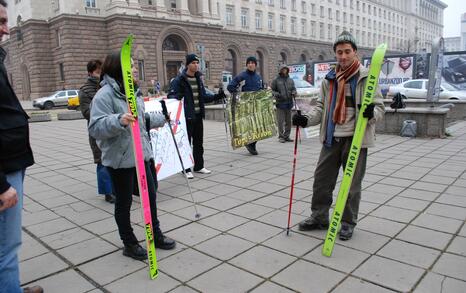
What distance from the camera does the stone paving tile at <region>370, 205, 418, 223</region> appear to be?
413 centimetres

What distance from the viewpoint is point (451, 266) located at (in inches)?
121

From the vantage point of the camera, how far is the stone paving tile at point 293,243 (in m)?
3.46

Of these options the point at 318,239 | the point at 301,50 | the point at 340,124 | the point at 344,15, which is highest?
the point at 344,15

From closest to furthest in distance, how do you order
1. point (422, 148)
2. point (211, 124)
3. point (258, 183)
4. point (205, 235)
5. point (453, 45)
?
point (205, 235), point (258, 183), point (422, 148), point (211, 124), point (453, 45)

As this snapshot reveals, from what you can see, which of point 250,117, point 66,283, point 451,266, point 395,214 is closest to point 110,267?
point 66,283

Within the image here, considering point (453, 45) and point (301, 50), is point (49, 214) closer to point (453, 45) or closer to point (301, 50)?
point (301, 50)

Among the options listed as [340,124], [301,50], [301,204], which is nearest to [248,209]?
[301,204]

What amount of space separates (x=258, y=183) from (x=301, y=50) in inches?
2048

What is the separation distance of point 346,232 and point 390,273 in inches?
27.3

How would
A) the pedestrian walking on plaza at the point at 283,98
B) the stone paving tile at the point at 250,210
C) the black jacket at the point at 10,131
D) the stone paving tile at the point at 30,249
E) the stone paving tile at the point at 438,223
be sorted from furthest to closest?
1. the pedestrian walking on plaza at the point at 283,98
2. the stone paving tile at the point at 250,210
3. the stone paving tile at the point at 438,223
4. the stone paving tile at the point at 30,249
5. the black jacket at the point at 10,131

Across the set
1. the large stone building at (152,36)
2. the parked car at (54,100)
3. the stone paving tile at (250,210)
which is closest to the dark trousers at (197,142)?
the stone paving tile at (250,210)

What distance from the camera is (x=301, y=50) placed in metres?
54.9

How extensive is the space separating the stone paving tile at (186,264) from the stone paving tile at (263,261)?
213mm

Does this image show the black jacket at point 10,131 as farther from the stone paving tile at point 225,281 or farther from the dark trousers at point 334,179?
the dark trousers at point 334,179
